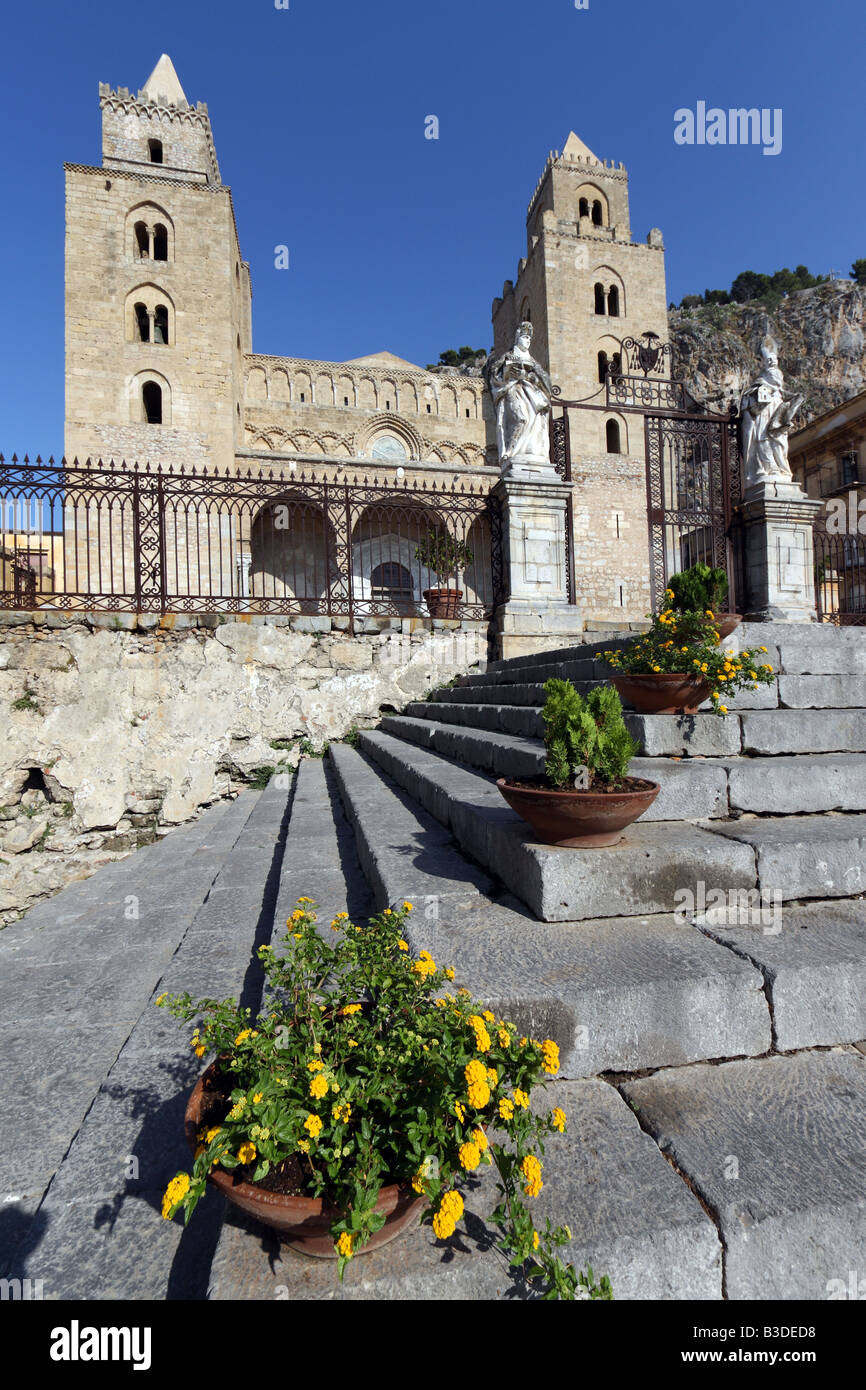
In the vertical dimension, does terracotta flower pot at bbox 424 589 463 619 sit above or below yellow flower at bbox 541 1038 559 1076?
above

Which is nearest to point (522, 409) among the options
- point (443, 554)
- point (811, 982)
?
point (443, 554)

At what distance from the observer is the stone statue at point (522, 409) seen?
7707 mm

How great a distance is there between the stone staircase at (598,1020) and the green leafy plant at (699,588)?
68 cm

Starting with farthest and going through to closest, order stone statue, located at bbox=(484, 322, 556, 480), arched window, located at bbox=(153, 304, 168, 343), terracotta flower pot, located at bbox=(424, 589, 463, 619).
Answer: arched window, located at bbox=(153, 304, 168, 343)
terracotta flower pot, located at bbox=(424, 589, 463, 619)
stone statue, located at bbox=(484, 322, 556, 480)

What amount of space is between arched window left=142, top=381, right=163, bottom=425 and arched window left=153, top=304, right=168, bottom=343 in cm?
154

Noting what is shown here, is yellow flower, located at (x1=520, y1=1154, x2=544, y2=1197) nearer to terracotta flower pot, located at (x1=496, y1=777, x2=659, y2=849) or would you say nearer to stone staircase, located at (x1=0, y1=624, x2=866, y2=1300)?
stone staircase, located at (x1=0, y1=624, x2=866, y2=1300)

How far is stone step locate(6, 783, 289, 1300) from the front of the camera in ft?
4.54

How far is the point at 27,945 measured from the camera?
148 inches

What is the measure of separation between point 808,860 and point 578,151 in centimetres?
3460

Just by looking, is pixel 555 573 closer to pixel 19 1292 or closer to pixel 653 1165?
pixel 653 1165

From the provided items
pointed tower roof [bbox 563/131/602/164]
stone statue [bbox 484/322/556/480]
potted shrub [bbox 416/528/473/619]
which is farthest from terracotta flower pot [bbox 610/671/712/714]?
pointed tower roof [bbox 563/131/602/164]

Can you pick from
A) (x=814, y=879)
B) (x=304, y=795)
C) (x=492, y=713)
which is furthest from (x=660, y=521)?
(x=814, y=879)

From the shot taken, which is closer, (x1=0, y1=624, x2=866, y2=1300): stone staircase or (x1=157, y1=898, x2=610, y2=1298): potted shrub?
(x1=157, y1=898, x2=610, y2=1298): potted shrub
